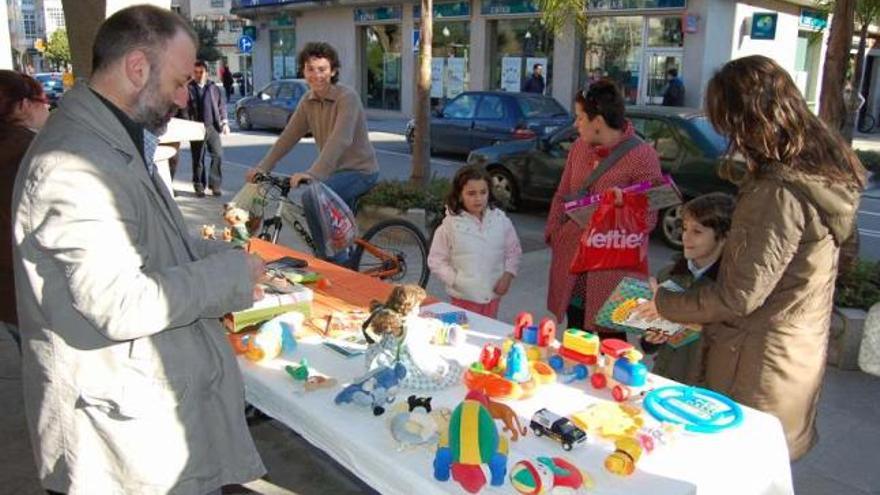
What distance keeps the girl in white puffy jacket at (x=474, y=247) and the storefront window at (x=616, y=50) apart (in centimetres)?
1691

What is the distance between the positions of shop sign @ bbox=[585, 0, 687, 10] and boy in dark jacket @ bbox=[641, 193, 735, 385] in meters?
17.2

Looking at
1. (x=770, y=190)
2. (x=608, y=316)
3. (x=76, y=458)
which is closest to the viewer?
(x=76, y=458)

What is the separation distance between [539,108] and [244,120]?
9.70 metres

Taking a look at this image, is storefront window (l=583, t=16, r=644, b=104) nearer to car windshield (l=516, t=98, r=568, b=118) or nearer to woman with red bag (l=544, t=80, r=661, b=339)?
car windshield (l=516, t=98, r=568, b=118)

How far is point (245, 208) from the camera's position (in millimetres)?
5004

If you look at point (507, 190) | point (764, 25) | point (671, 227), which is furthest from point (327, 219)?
point (764, 25)

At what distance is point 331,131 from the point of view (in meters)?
5.09

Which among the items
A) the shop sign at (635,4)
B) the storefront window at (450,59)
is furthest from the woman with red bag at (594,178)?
the storefront window at (450,59)

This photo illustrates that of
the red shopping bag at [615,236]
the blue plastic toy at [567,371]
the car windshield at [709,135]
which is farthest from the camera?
the car windshield at [709,135]

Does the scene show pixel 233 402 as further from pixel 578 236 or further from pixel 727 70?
pixel 578 236

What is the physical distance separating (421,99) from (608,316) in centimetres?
617

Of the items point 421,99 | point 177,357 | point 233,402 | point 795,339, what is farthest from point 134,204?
point 421,99

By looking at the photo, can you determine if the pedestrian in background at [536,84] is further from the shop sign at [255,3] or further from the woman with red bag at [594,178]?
the woman with red bag at [594,178]

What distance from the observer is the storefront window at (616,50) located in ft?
65.3
